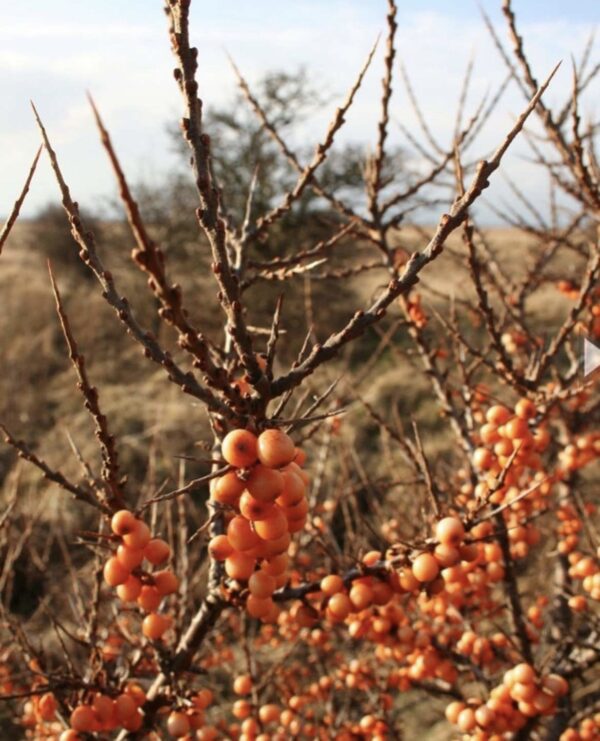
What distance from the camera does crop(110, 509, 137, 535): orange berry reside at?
1.35 meters

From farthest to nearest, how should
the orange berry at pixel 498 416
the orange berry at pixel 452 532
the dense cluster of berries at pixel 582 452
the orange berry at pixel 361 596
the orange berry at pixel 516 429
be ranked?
the dense cluster of berries at pixel 582 452 < the orange berry at pixel 498 416 < the orange berry at pixel 516 429 < the orange berry at pixel 361 596 < the orange berry at pixel 452 532

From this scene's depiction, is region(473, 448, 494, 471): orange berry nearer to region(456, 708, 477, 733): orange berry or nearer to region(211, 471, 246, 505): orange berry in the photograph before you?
region(456, 708, 477, 733): orange berry

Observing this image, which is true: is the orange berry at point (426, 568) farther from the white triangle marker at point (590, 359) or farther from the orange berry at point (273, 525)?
the white triangle marker at point (590, 359)

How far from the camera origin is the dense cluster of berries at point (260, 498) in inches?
37.9

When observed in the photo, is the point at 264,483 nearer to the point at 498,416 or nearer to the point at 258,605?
the point at 258,605

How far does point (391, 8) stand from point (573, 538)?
2911 millimetres

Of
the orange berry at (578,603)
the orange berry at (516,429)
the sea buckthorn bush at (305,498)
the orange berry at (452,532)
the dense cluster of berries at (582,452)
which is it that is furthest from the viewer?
the dense cluster of berries at (582,452)

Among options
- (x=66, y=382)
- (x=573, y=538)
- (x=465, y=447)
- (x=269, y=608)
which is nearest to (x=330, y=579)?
(x=269, y=608)

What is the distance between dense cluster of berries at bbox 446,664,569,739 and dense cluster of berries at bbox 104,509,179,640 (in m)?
1.09

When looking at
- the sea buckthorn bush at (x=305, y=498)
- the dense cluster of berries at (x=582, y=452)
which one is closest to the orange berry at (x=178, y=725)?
the sea buckthorn bush at (x=305, y=498)

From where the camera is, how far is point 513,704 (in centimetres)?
205

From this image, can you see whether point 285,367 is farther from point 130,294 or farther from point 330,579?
point 330,579

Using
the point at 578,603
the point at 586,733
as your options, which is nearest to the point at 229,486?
the point at 578,603

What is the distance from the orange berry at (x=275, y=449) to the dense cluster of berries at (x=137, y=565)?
54 centimetres
